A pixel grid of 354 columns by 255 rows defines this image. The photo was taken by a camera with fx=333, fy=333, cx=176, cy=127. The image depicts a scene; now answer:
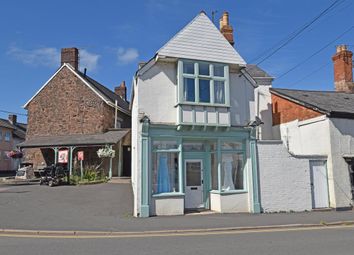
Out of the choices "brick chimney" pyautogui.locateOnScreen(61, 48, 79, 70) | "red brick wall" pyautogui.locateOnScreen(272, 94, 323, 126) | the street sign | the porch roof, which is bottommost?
the street sign

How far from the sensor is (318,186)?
52.1 feet

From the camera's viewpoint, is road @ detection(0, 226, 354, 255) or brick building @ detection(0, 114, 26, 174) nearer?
road @ detection(0, 226, 354, 255)

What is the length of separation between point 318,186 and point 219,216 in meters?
5.73

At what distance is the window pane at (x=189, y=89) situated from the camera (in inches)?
571

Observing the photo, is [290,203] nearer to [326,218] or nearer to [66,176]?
[326,218]

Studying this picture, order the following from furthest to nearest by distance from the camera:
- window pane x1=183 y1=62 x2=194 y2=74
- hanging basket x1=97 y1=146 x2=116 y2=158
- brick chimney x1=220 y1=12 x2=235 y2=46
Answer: hanging basket x1=97 y1=146 x2=116 y2=158, brick chimney x1=220 y1=12 x2=235 y2=46, window pane x1=183 y1=62 x2=194 y2=74

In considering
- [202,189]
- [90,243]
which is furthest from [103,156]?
[90,243]

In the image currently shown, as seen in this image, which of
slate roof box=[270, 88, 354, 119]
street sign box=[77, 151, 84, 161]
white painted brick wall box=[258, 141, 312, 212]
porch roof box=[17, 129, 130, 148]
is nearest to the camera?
white painted brick wall box=[258, 141, 312, 212]

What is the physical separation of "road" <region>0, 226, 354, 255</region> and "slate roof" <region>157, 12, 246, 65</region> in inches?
314

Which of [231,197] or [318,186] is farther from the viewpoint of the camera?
[318,186]

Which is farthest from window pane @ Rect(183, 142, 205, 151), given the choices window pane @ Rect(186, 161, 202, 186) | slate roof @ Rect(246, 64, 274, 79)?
slate roof @ Rect(246, 64, 274, 79)

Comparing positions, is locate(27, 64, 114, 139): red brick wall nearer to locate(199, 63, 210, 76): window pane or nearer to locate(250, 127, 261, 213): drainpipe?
locate(199, 63, 210, 76): window pane

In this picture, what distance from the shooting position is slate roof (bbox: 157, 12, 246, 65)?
1454 cm

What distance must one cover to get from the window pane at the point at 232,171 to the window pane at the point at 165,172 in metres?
2.25
